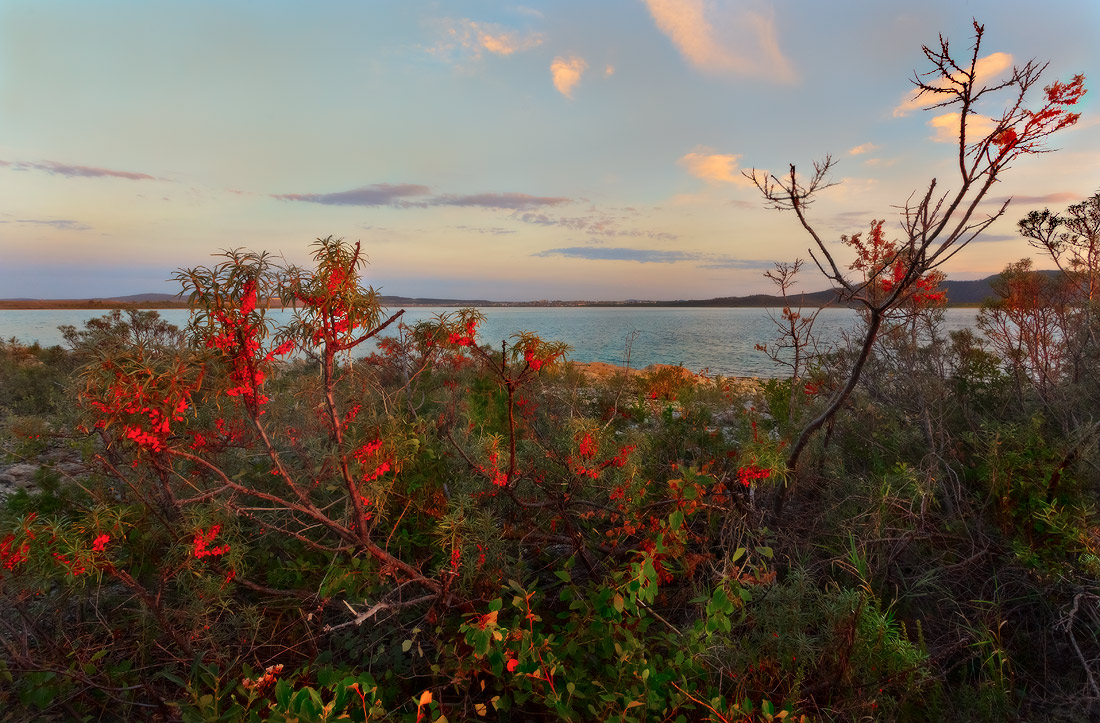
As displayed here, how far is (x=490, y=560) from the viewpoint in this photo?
9.90 ft

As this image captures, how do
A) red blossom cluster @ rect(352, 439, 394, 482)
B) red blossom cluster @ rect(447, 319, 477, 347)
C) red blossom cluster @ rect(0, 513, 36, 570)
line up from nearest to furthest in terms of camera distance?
red blossom cluster @ rect(0, 513, 36, 570) < red blossom cluster @ rect(447, 319, 477, 347) < red blossom cluster @ rect(352, 439, 394, 482)

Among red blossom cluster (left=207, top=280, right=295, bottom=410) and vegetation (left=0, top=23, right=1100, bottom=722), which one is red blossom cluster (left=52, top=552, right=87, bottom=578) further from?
red blossom cluster (left=207, top=280, right=295, bottom=410)

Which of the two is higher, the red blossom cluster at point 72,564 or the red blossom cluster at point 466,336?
the red blossom cluster at point 466,336

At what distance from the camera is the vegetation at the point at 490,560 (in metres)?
2.05

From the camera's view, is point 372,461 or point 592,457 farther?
point 592,457

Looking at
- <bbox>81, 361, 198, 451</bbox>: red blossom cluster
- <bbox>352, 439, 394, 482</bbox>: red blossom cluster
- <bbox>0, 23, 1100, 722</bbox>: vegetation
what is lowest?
<bbox>0, 23, 1100, 722</bbox>: vegetation

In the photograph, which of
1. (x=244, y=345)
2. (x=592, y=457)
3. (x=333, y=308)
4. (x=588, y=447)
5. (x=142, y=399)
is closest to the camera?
(x=142, y=399)

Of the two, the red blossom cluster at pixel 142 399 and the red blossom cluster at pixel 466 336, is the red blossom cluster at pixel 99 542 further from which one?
the red blossom cluster at pixel 466 336

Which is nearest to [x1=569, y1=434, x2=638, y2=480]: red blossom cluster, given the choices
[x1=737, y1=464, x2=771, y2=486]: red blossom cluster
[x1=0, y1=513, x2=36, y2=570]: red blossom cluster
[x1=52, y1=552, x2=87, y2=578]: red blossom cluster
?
[x1=737, y1=464, x2=771, y2=486]: red blossom cluster

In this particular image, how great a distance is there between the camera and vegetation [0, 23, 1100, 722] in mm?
2051

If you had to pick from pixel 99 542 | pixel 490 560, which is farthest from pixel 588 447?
pixel 99 542

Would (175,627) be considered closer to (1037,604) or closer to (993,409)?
(1037,604)

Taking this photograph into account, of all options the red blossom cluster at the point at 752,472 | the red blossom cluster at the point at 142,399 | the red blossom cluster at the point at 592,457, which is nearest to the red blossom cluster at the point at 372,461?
the red blossom cluster at the point at 142,399

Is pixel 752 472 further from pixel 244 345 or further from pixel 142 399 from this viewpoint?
pixel 142 399
